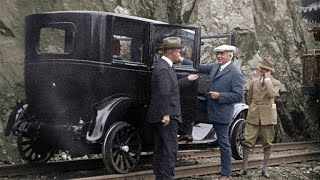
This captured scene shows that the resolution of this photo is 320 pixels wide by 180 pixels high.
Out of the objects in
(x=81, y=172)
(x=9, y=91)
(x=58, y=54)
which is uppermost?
(x=58, y=54)

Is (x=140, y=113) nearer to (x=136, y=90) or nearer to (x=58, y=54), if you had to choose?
(x=136, y=90)

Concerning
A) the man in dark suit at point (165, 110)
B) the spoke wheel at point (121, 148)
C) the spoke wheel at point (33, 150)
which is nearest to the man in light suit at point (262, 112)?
the spoke wheel at point (121, 148)

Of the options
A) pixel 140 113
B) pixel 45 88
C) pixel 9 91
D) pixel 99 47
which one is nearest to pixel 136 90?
pixel 140 113

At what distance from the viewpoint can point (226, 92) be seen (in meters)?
7.12

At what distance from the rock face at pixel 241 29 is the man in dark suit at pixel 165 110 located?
227 inches

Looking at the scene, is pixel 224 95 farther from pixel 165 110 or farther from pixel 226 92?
pixel 165 110

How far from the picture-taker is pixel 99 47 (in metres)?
6.92

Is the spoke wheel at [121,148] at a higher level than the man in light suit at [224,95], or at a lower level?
lower

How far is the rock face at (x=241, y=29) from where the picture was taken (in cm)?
1207

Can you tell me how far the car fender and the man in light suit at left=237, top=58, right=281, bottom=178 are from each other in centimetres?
223

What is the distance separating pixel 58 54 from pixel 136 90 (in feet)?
3.98

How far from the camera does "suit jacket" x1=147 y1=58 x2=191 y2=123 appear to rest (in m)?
6.22

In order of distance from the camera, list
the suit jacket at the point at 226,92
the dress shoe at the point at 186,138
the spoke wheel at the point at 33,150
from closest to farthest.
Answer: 1. the suit jacket at the point at 226,92
2. the spoke wheel at the point at 33,150
3. the dress shoe at the point at 186,138

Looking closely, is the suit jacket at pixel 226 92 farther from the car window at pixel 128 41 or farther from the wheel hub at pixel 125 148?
the wheel hub at pixel 125 148
